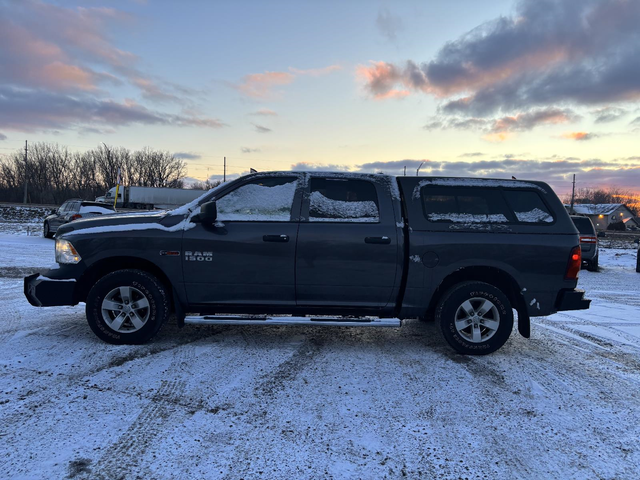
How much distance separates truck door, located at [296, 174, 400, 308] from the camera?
388 cm

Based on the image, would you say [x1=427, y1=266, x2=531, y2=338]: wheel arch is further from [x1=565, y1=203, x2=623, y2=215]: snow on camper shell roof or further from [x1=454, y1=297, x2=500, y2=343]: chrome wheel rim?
[x1=565, y1=203, x2=623, y2=215]: snow on camper shell roof

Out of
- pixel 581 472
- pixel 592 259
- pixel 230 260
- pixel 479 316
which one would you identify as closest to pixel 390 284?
pixel 479 316

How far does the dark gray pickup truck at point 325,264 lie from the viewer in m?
3.89

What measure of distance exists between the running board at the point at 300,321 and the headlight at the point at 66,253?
1349 millimetres

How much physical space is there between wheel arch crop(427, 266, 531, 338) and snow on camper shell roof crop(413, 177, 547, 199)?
0.91m

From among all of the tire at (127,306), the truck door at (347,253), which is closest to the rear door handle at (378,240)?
the truck door at (347,253)

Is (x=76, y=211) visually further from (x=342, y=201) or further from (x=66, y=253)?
(x=342, y=201)

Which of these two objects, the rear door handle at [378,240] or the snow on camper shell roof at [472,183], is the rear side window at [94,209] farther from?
the snow on camper shell roof at [472,183]

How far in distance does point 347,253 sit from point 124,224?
7.87 feet

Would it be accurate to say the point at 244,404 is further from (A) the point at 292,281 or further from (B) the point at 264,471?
(A) the point at 292,281

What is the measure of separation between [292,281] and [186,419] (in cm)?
167

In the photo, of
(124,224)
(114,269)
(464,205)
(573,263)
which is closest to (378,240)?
(464,205)

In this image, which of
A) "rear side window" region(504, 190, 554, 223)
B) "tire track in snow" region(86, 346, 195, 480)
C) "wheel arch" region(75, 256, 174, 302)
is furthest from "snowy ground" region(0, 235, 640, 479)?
"rear side window" region(504, 190, 554, 223)

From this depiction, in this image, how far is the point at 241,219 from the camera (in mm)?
3990
